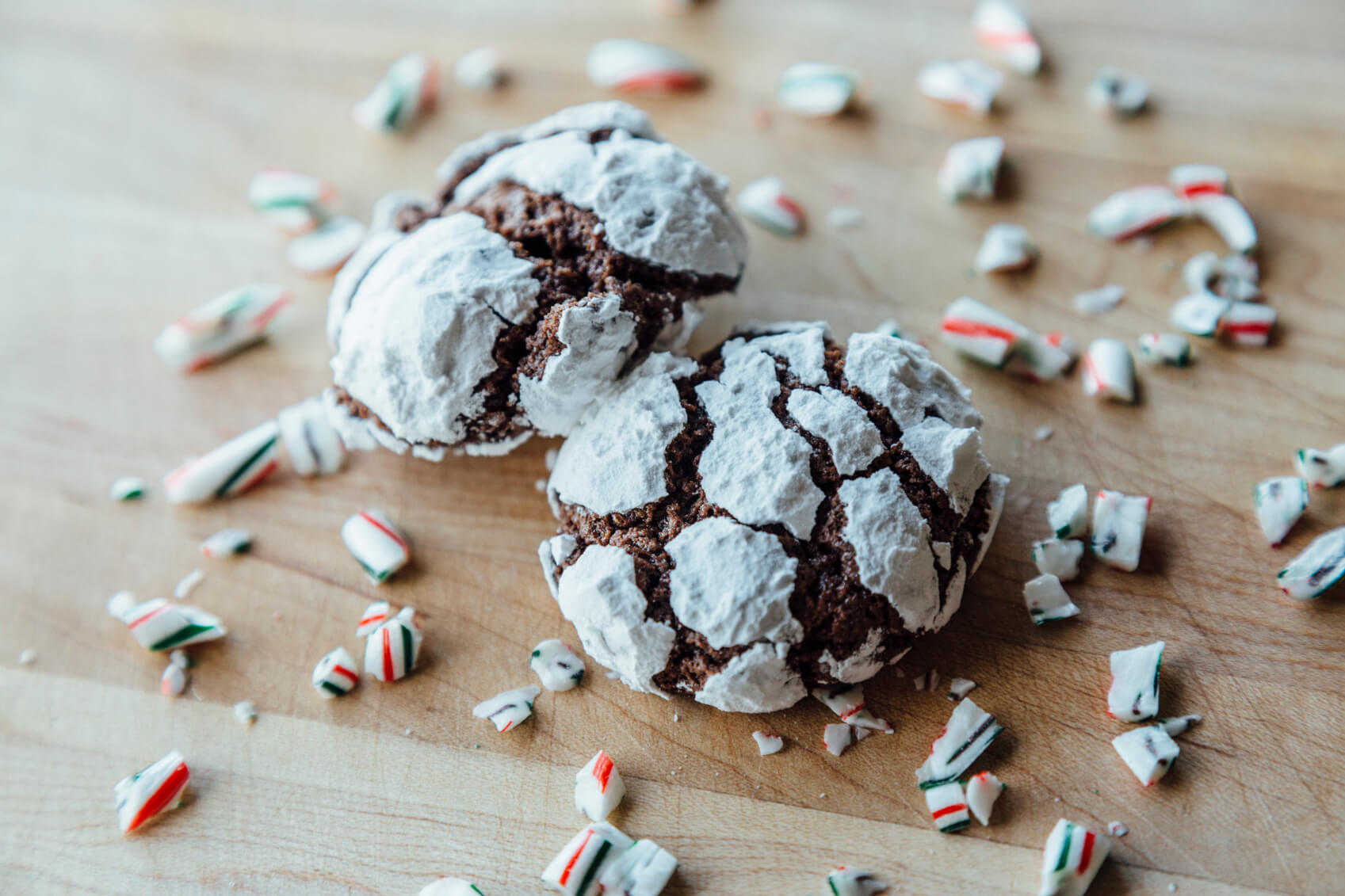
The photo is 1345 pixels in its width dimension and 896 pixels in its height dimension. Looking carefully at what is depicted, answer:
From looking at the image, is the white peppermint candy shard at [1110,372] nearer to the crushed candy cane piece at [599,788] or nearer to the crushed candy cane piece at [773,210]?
the crushed candy cane piece at [773,210]

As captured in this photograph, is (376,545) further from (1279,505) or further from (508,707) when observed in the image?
(1279,505)

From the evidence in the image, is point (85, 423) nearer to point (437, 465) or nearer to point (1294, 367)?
point (437, 465)

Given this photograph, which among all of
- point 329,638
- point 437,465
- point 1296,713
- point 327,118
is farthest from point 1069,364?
point 327,118

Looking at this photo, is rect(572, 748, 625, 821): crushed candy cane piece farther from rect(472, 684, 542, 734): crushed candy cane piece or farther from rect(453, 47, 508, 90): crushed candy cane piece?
rect(453, 47, 508, 90): crushed candy cane piece

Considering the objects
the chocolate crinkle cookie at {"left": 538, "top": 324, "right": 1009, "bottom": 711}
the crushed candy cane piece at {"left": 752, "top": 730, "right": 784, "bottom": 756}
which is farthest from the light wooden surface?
the chocolate crinkle cookie at {"left": 538, "top": 324, "right": 1009, "bottom": 711}

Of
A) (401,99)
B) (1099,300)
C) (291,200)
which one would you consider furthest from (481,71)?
(1099,300)

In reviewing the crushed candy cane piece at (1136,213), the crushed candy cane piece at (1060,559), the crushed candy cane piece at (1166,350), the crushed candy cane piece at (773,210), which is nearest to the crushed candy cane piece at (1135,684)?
the crushed candy cane piece at (1060,559)
